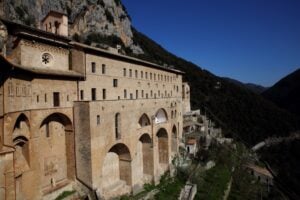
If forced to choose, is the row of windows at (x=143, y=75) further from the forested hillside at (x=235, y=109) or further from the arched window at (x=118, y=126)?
the forested hillside at (x=235, y=109)

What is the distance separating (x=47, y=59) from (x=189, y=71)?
76.9m

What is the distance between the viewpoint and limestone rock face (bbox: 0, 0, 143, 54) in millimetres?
39253

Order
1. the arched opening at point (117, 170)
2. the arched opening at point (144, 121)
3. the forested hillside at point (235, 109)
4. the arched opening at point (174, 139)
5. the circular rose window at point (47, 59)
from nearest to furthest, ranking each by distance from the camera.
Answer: the circular rose window at point (47, 59) → the arched opening at point (117, 170) → the arched opening at point (144, 121) → the arched opening at point (174, 139) → the forested hillside at point (235, 109)

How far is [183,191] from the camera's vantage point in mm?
25047

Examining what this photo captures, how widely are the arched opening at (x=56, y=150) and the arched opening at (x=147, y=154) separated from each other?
342 inches

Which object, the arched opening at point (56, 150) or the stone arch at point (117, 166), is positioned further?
the stone arch at point (117, 166)

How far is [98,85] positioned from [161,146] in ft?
→ 36.9

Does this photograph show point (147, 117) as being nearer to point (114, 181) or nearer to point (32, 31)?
point (114, 181)

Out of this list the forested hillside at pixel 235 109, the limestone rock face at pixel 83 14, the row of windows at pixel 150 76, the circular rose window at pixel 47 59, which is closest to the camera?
the circular rose window at pixel 47 59

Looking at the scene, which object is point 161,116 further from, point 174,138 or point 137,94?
point 174,138

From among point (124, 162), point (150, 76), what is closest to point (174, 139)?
point (150, 76)

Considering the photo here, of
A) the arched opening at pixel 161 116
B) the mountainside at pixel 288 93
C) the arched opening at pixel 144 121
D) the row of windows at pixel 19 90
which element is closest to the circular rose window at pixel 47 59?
the row of windows at pixel 19 90

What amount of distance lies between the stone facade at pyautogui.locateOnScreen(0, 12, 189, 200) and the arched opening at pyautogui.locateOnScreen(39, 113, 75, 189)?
0.22 feet

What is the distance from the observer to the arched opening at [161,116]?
91.0 feet
